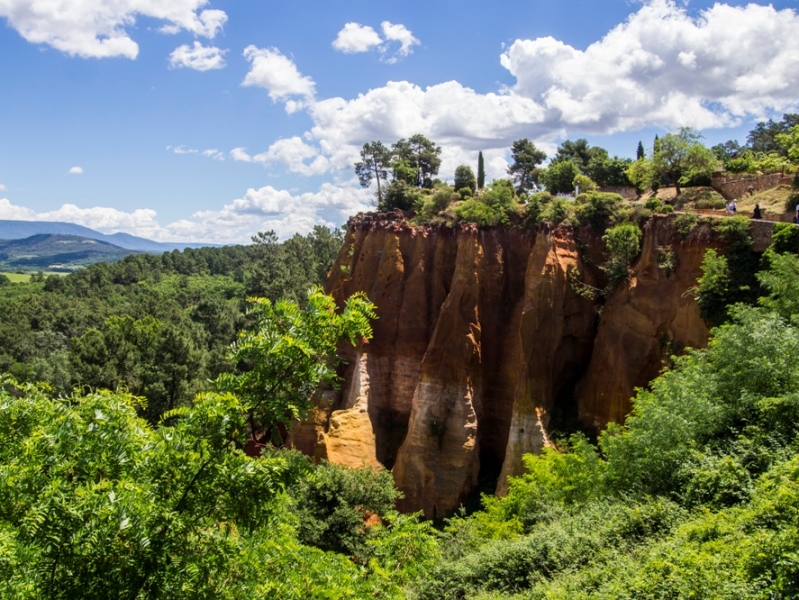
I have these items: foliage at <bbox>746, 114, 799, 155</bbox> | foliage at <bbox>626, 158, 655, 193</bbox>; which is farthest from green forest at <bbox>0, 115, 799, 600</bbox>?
foliage at <bbox>746, 114, 799, 155</bbox>

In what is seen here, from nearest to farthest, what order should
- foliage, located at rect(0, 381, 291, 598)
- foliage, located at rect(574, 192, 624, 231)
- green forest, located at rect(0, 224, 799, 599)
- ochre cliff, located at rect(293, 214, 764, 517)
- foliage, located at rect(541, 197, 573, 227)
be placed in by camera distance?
1. foliage, located at rect(0, 381, 291, 598)
2. green forest, located at rect(0, 224, 799, 599)
3. ochre cliff, located at rect(293, 214, 764, 517)
4. foliage, located at rect(574, 192, 624, 231)
5. foliage, located at rect(541, 197, 573, 227)

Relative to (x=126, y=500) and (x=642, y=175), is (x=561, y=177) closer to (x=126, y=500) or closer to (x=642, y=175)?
(x=642, y=175)

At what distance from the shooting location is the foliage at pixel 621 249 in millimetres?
25391

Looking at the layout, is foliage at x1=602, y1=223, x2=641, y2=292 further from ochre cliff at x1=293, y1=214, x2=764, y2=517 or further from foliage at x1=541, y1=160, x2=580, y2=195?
foliage at x1=541, y1=160, x2=580, y2=195

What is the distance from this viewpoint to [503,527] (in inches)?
736

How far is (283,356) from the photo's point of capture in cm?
742

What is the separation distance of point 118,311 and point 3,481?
71181 millimetres

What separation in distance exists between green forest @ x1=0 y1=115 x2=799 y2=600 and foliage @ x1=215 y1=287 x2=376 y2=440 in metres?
0.03

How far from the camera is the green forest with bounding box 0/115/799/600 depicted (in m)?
6.64

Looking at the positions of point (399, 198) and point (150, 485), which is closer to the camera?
point (150, 485)

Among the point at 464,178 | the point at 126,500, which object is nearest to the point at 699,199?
the point at 464,178

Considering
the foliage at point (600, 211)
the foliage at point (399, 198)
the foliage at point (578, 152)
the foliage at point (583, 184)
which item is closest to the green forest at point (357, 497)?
the foliage at point (600, 211)

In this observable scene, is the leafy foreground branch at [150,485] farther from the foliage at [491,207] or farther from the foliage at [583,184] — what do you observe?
the foliage at [583,184]

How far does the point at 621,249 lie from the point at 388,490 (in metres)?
14.3
